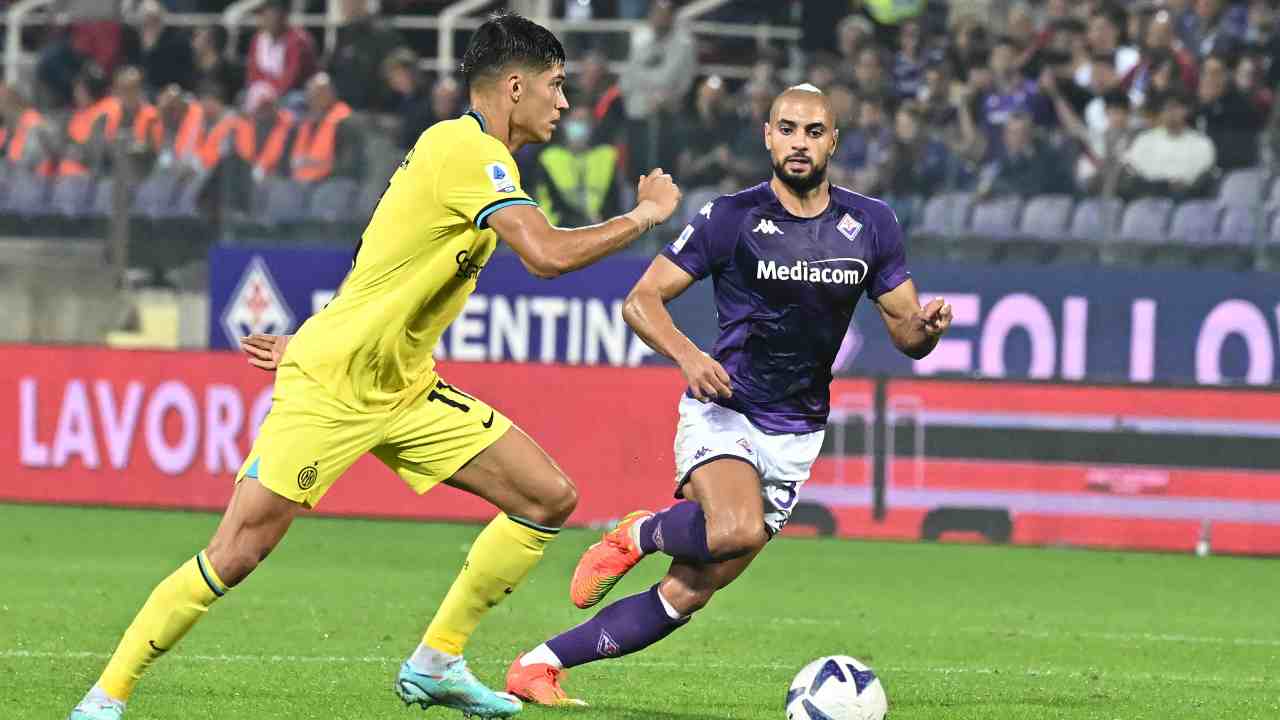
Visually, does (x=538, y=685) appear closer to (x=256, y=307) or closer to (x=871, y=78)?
(x=256, y=307)

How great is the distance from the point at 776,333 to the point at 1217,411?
297 inches

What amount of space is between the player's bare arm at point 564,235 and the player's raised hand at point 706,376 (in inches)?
30.3

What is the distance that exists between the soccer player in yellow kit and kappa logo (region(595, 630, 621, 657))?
16.9 inches

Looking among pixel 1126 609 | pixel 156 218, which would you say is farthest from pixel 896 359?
pixel 156 218

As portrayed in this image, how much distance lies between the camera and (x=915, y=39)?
1861 cm

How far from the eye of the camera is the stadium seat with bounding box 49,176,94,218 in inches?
723

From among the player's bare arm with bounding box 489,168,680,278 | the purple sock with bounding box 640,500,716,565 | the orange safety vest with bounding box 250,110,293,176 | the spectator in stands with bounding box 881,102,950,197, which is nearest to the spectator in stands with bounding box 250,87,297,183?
the orange safety vest with bounding box 250,110,293,176

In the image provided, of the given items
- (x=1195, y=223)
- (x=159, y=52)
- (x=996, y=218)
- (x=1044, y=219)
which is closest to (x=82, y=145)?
(x=159, y=52)

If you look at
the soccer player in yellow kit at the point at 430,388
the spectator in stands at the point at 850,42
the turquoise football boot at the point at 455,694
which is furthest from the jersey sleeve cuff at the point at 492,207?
the spectator in stands at the point at 850,42

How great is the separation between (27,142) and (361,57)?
9.59 ft

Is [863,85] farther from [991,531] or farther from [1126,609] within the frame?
[1126,609]

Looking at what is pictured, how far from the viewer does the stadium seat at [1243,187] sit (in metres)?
16.0

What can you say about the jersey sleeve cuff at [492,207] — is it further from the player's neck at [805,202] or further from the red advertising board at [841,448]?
the red advertising board at [841,448]

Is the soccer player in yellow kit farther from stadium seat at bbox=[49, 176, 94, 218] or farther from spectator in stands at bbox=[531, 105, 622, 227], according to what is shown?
stadium seat at bbox=[49, 176, 94, 218]
